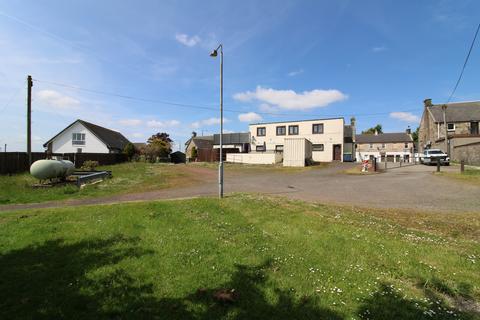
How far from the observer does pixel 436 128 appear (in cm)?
4212

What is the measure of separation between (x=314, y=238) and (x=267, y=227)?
1.29 metres

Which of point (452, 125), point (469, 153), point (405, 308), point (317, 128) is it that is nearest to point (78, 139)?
point (317, 128)

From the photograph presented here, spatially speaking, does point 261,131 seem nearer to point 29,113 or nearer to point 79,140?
point 79,140

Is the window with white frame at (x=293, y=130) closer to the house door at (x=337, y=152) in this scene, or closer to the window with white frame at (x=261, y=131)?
the window with white frame at (x=261, y=131)

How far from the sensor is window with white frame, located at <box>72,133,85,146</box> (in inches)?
1757

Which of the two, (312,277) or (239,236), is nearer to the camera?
(312,277)

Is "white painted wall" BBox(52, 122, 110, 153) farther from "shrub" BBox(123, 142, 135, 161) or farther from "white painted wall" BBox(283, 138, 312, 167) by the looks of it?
"white painted wall" BBox(283, 138, 312, 167)

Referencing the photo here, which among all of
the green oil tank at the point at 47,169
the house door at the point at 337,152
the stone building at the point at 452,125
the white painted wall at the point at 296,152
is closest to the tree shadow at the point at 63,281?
the green oil tank at the point at 47,169

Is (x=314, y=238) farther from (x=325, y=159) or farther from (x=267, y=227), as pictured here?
(x=325, y=159)

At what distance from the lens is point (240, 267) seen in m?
4.29

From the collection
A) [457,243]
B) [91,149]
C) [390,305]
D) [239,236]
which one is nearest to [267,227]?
[239,236]

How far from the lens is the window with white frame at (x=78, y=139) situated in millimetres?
44625

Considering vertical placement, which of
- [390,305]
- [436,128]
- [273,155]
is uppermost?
[436,128]

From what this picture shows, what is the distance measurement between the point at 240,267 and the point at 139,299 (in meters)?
1.62
